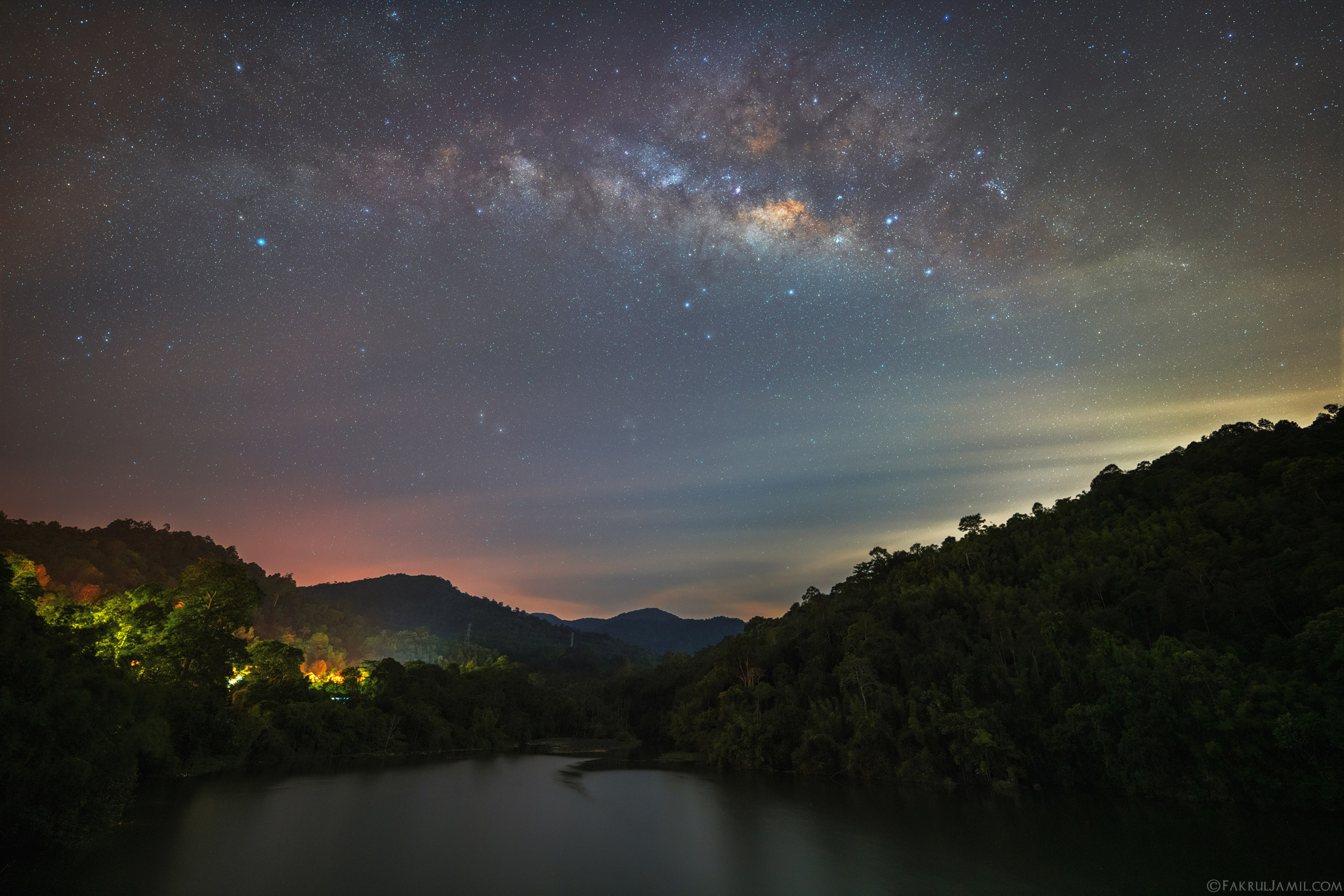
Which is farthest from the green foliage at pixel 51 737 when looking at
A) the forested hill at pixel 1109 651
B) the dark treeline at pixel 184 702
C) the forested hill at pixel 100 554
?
the forested hill at pixel 100 554

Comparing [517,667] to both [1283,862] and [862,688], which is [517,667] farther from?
[1283,862]

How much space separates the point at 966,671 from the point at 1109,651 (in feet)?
30.7

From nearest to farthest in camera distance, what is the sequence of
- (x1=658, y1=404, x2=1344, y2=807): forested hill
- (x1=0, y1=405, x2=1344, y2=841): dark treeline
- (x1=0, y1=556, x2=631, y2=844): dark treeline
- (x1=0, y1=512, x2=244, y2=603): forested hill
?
(x1=0, y1=556, x2=631, y2=844): dark treeline, (x1=0, y1=405, x2=1344, y2=841): dark treeline, (x1=658, y1=404, x2=1344, y2=807): forested hill, (x1=0, y1=512, x2=244, y2=603): forested hill

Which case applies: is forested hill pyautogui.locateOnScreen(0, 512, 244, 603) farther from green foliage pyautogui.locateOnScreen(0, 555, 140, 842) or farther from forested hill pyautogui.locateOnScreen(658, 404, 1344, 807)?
forested hill pyautogui.locateOnScreen(658, 404, 1344, 807)

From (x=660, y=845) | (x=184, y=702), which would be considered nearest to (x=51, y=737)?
(x=660, y=845)

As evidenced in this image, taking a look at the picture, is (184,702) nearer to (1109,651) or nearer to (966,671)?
(966,671)

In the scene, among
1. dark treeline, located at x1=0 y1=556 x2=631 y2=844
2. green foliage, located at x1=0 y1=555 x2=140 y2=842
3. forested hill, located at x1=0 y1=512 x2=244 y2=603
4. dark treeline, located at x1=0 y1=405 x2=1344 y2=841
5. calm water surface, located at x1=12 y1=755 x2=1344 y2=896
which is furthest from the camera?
forested hill, located at x1=0 y1=512 x2=244 y2=603

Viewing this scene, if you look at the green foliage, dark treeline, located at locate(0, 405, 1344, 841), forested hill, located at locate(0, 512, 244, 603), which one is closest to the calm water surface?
the green foliage

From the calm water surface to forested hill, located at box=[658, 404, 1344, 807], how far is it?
9.21 feet

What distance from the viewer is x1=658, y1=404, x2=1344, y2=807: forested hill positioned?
85.0ft

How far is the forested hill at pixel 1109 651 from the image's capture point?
85.0 feet

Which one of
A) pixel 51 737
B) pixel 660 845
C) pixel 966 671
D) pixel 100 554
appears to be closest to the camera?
pixel 51 737

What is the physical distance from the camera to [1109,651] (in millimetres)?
32281

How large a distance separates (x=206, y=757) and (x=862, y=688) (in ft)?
143
